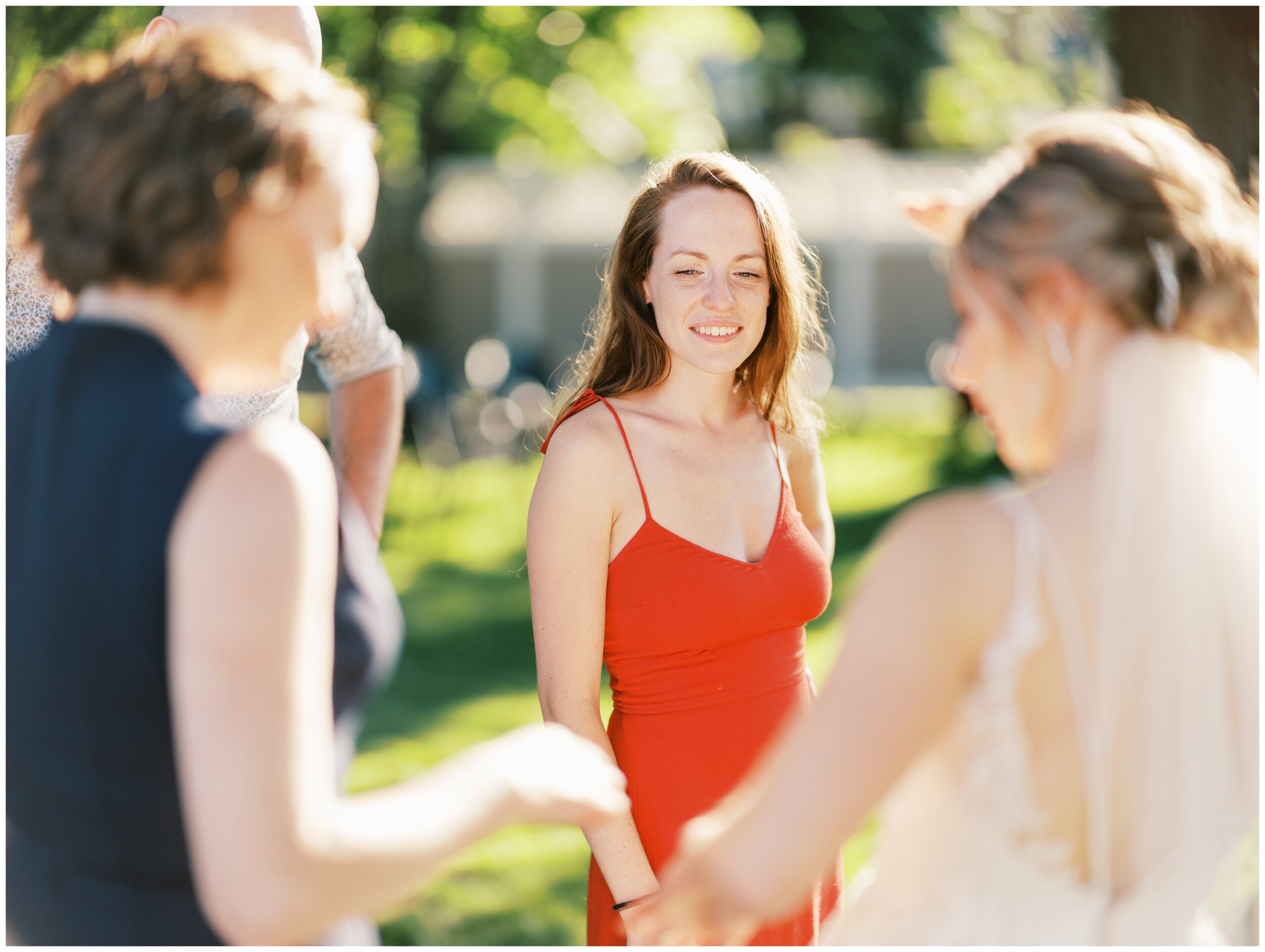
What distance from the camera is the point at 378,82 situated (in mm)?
12828

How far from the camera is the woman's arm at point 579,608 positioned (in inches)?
88.5

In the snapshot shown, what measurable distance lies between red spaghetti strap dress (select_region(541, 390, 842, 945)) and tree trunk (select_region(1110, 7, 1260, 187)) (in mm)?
4957

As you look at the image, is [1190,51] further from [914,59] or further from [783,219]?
[914,59]

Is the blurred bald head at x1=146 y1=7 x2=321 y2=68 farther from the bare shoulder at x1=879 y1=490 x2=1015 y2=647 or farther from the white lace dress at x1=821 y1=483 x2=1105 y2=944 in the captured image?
the white lace dress at x1=821 y1=483 x2=1105 y2=944

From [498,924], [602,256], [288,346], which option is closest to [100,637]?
[288,346]

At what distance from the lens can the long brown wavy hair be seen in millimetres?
2555

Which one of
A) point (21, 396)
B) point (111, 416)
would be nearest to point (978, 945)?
point (111, 416)

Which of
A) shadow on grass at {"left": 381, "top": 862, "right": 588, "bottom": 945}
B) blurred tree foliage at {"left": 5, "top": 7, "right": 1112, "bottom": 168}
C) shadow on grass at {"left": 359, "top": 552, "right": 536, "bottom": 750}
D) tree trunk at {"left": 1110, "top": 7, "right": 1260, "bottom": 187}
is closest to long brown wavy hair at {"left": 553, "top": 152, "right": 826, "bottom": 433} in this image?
shadow on grass at {"left": 381, "top": 862, "right": 588, "bottom": 945}

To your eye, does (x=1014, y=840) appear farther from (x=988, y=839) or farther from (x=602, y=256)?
(x=602, y=256)

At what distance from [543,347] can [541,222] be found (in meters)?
9.40

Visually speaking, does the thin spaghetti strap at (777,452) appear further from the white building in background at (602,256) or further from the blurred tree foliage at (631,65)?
the white building in background at (602,256)

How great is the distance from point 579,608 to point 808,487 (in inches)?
29.0

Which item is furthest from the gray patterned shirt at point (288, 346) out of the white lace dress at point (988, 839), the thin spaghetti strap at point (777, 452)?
the white lace dress at point (988, 839)

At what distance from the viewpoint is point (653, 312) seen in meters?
2.65
